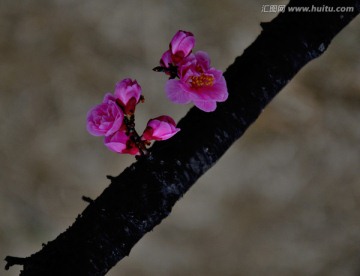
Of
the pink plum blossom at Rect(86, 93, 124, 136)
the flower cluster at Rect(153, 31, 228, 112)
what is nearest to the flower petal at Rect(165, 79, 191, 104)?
the flower cluster at Rect(153, 31, 228, 112)

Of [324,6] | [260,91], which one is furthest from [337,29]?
[260,91]

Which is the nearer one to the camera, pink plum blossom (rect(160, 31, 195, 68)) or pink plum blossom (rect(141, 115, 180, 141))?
pink plum blossom (rect(141, 115, 180, 141))

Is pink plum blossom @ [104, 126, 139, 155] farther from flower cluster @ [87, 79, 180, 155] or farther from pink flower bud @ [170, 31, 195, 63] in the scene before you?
pink flower bud @ [170, 31, 195, 63]

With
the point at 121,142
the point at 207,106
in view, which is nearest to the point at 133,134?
the point at 121,142

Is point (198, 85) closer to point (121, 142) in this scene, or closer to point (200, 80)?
point (200, 80)

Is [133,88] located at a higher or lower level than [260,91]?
higher

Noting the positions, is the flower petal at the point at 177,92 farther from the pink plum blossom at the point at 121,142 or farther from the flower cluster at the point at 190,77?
the pink plum blossom at the point at 121,142

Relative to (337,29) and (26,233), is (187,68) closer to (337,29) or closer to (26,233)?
(337,29)
